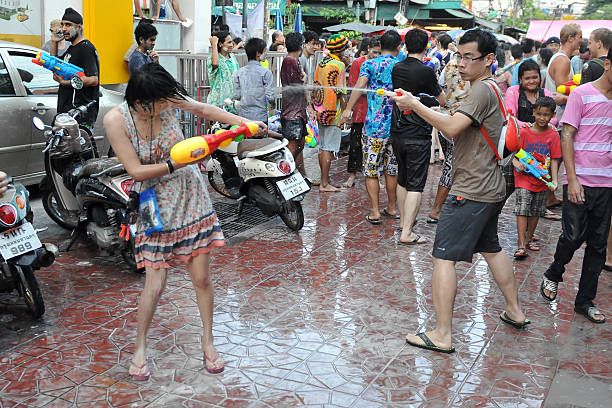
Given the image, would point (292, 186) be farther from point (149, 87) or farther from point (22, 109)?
point (149, 87)

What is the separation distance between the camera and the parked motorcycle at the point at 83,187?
17.7 feet

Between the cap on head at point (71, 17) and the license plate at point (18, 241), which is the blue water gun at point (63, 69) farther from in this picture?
the license plate at point (18, 241)

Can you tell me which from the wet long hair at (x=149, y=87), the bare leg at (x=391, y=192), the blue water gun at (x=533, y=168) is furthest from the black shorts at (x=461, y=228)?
the bare leg at (x=391, y=192)

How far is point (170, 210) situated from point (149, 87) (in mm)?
678

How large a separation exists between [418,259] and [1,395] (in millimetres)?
3831

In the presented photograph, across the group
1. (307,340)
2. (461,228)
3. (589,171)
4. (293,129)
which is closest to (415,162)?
(589,171)

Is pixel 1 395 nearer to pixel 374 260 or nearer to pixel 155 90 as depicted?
pixel 155 90

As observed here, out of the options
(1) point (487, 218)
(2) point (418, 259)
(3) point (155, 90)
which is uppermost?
(3) point (155, 90)

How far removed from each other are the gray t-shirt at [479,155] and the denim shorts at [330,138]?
4559mm

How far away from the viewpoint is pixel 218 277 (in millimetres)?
5484

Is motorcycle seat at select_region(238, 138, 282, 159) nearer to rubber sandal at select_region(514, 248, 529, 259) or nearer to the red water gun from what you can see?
rubber sandal at select_region(514, 248, 529, 259)

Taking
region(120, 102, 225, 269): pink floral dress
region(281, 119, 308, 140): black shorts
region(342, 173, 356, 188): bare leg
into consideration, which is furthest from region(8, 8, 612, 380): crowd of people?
region(342, 173, 356, 188): bare leg

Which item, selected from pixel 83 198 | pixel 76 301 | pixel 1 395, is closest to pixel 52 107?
pixel 83 198

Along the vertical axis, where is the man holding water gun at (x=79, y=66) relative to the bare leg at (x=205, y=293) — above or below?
above
